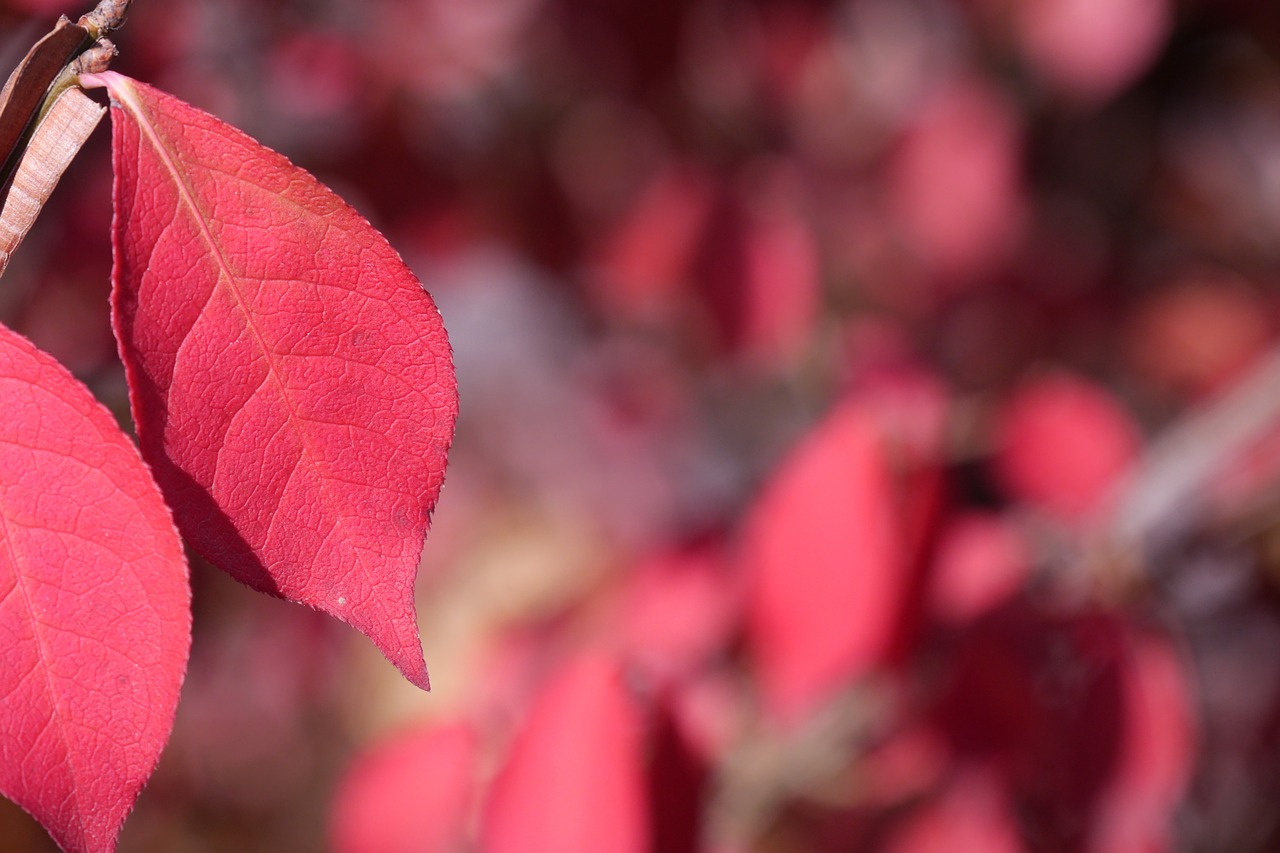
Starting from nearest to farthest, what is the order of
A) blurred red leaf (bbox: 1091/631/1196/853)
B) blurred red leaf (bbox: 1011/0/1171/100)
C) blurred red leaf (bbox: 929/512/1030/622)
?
blurred red leaf (bbox: 1091/631/1196/853), blurred red leaf (bbox: 929/512/1030/622), blurred red leaf (bbox: 1011/0/1171/100)

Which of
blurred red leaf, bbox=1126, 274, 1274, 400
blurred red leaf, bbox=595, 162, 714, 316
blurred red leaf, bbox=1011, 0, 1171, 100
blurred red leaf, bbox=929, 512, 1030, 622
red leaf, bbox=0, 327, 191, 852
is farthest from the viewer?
blurred red leaf, bbox=1126, 274, 1274, 400

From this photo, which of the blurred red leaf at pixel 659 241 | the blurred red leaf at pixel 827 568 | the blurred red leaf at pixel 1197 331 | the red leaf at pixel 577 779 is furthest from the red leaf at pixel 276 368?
the blurred red leaf at pixel 1197 331

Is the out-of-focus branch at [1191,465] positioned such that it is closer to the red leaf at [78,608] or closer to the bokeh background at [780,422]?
the bokeh background at [780,422]

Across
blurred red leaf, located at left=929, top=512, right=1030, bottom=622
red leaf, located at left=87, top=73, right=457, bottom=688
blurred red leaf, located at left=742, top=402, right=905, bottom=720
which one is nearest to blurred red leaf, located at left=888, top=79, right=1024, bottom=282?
blurred red leaf, located at left=929, top=512, right=1030, bottom=622

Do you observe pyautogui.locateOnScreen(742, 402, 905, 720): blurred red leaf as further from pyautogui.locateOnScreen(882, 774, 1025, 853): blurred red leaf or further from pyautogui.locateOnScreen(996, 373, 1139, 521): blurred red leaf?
pyautogui.locateOnScreen(996, 373, 1139, 521): blurred red leaf

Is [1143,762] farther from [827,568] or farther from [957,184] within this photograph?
[957,184]

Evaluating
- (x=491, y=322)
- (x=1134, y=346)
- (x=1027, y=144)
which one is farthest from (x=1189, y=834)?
(x=491, y=322)
